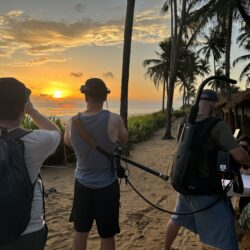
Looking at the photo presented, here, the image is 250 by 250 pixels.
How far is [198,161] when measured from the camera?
3527 mm

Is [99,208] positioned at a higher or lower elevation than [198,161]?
lower

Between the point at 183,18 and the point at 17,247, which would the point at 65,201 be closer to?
the point at 17,247

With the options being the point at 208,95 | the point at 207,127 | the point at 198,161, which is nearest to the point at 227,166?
the point at 198,161

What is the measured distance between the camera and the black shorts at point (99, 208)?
3703 mm

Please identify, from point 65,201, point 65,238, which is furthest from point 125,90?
point 65,238

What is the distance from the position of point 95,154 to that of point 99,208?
0.45 m

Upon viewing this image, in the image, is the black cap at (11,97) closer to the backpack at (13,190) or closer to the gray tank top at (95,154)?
the backpack at (13,190)

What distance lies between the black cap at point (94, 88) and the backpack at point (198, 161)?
29.4 inches

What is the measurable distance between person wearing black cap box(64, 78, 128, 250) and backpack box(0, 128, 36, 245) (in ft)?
4.52

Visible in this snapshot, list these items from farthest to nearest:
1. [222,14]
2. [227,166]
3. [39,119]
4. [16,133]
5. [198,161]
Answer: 1. [222,14]
2. [198,161]
3. [227,166]
4. [39,119]
5. [16,133]

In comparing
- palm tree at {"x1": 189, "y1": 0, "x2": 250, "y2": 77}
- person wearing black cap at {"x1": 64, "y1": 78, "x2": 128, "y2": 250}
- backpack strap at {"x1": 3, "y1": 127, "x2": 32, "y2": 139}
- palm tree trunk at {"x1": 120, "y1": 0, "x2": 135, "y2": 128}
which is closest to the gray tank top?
person wearing black cap at {"x1": 64, "y1": 78, "x2": 128, "y2": 250}

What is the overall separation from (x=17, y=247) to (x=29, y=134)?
60cm

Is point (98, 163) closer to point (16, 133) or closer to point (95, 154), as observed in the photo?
point (95, 154)

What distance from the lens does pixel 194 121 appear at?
357 centimetres
